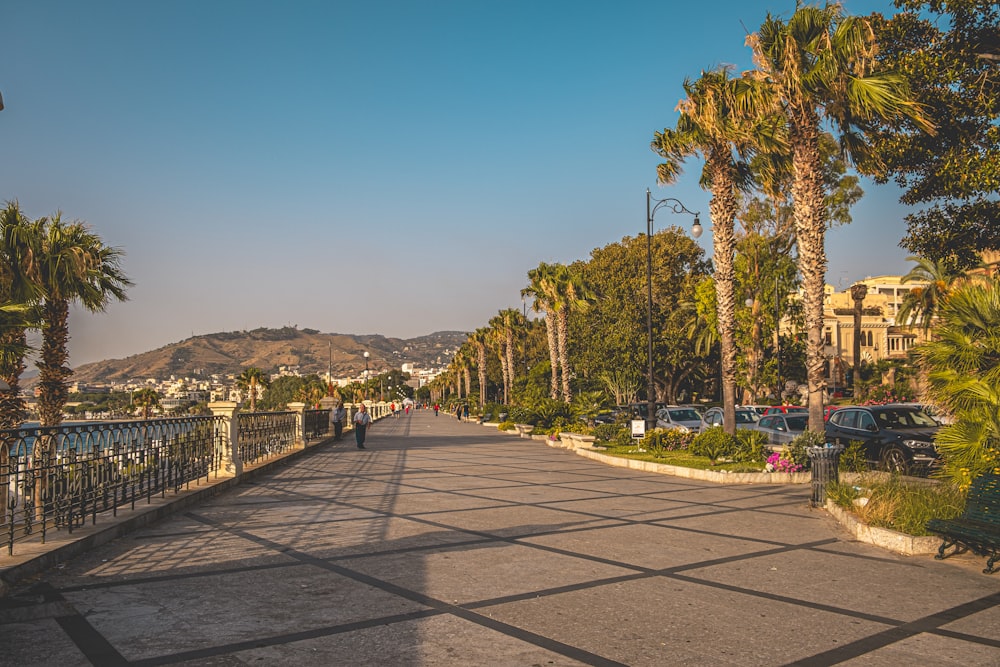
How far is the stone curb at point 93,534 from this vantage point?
7305mm

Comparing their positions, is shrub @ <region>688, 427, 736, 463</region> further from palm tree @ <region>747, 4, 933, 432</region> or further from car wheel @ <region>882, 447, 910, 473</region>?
car wheel @ <region>882, 447, 910, 473</region>

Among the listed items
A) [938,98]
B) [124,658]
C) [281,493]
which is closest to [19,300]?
[281,493]

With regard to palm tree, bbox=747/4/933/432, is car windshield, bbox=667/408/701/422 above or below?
below

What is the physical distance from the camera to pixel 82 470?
9508 millimetres

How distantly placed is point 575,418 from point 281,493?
23030mm

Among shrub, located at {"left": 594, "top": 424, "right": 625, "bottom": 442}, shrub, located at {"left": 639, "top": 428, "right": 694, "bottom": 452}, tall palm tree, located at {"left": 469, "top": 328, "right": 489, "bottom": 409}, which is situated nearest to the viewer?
shrub, located at {"left": 639, "top": 428, "right": 694, "bottom": 452}

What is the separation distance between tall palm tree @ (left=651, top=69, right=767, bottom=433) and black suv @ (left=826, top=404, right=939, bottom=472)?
3.24m

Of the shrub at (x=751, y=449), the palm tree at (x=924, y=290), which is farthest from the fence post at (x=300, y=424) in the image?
the palm tree at (x=924, y=290)

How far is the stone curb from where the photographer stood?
24.0 ft

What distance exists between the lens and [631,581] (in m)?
7.52

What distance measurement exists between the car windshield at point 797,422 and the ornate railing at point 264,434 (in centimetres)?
1404

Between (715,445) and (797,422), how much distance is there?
3558 mm

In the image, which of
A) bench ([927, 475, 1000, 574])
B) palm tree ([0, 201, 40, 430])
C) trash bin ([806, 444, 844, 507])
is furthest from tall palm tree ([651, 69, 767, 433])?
palm tree ([0, 201, 40, 430])

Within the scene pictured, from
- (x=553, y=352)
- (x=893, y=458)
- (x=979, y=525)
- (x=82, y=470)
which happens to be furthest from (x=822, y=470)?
(x=553, y=352)
